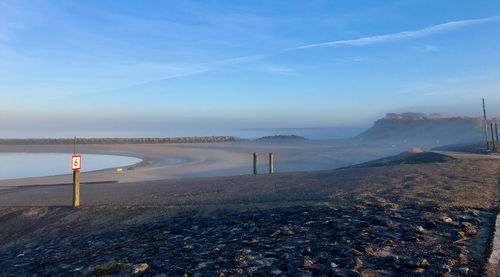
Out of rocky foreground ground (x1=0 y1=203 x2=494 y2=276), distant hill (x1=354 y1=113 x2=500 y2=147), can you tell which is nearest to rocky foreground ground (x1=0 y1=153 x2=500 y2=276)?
rocky foreground ground (x1=0 y1=203 x2=494 y2=276)

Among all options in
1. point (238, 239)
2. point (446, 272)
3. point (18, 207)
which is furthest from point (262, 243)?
point (18, 207)

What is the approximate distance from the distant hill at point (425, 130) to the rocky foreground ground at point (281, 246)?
41959mm

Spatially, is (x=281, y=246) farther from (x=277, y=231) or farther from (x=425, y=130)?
(x=425, y=130)

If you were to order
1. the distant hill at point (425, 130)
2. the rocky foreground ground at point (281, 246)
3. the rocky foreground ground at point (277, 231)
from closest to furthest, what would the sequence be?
1. the rocky foreground ground at point (281, 246)
2. the rocky foreground ground at point (277, 231)
3. the distant hill at point (425, 130)

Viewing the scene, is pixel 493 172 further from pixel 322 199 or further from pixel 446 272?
pixel 446 272

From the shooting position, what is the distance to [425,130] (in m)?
55.8

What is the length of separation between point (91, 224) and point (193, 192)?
384 centimetres

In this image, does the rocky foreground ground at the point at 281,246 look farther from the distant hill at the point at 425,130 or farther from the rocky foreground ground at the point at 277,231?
the distant hill at the point at 425,130

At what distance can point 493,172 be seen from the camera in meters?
11.3

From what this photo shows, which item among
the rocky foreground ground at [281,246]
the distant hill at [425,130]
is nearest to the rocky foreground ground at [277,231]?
the rocky foreground ground at [281,246]

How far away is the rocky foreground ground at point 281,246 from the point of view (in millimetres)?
4176

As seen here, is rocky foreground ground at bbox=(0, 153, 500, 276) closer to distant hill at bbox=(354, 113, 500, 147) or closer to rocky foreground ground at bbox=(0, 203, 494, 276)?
rocky foreground ground at bbox=(0, 203, 494, 276)

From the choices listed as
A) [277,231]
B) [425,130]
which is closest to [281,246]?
[277,231]

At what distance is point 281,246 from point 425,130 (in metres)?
57.9
